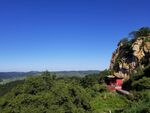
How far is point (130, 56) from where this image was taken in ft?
235

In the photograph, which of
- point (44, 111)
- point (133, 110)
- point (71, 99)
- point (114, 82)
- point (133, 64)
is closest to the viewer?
point (44, 111)

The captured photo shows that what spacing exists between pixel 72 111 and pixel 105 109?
15.0 m

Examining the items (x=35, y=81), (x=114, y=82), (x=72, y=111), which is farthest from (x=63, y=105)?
(x=114, y=82)

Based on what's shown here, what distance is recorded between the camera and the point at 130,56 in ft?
235

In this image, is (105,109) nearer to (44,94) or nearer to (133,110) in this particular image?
(133,110)

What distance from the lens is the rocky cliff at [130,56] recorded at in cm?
6550

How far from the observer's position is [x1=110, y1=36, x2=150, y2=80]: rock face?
65.6 metres

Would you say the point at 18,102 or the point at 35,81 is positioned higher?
the point at 35,81

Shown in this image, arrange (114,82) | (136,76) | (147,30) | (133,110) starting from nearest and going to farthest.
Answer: (133,110)
(136,76)
(114,82)
(147,30)

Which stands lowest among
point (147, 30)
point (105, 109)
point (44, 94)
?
point (105, 109)

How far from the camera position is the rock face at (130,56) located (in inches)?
2584

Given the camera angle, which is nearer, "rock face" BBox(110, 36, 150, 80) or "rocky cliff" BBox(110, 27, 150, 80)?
"rocky cliff" BBox(110, 27, 150, 80)

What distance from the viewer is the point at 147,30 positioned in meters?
75.0

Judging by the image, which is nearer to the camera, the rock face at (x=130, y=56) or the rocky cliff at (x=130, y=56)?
the rocky cliff at (x=130, y=56)
